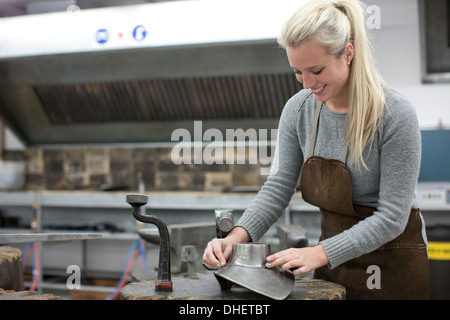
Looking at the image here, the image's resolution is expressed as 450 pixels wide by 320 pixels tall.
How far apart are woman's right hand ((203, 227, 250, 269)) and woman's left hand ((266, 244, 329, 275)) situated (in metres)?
0.18

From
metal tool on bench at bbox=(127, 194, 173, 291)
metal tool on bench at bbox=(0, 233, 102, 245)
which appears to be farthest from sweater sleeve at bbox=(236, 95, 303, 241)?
metal tool on bench at bbox=(0, 233, 102, 245)

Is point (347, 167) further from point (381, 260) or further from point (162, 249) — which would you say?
point (162, 249)

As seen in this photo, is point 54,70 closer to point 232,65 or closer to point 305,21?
point 232,65

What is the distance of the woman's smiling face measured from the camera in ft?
4.60

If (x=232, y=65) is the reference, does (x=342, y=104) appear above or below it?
below

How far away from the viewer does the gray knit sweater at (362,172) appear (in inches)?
55.7

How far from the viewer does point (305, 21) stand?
1.37 m

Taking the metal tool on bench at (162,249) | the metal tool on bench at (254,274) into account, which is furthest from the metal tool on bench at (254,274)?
the metal tool on bench at (162,249)

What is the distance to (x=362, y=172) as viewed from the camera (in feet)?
5.06

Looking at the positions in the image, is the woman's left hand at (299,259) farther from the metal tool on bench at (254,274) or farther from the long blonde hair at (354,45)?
the long blonde hair at (354,45)

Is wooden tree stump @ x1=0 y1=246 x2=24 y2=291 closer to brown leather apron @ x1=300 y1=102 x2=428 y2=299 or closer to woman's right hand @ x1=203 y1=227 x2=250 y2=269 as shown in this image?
woman's right hand @ x1=203 y1=227 x2=250 y2=269
